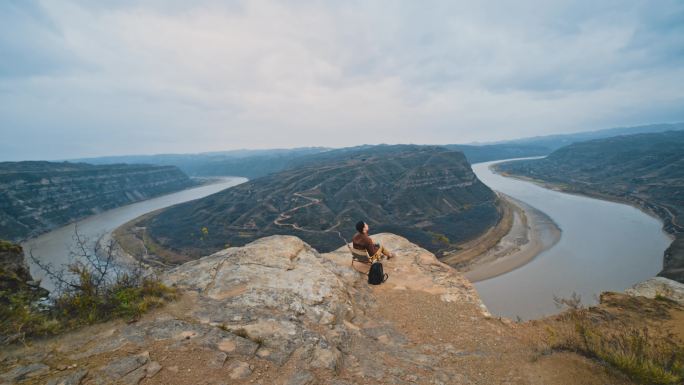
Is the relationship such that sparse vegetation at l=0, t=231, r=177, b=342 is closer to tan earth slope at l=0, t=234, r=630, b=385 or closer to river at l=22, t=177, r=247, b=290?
tan earth slope at l=0, t=234, r=630, b=385

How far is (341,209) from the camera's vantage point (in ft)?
208

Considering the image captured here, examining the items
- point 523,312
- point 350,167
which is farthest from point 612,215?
point 350,167

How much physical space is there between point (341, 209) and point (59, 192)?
78702 mm

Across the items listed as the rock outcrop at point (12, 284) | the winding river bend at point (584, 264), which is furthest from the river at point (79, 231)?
the winding river bend at point (584, 264)

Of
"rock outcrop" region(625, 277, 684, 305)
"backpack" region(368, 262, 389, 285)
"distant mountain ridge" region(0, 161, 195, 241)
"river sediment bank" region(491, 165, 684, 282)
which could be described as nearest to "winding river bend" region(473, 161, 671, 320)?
"river sediment bank" region(491, 165, 684, 282)

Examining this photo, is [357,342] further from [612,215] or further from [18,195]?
[18,195]

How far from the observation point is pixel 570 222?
54.1m

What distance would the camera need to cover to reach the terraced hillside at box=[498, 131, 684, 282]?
4806 cm

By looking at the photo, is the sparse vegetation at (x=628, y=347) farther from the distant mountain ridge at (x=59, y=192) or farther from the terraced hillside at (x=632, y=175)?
the distant mountain ridge at (x=59, y=192)

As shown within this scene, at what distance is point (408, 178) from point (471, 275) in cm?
4516

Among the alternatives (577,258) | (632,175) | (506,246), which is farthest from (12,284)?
(632,175)

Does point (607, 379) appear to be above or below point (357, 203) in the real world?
above

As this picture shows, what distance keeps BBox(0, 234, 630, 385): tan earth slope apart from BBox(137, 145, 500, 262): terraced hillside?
127 feet

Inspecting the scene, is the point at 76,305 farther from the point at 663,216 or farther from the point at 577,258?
the point at 663,216
